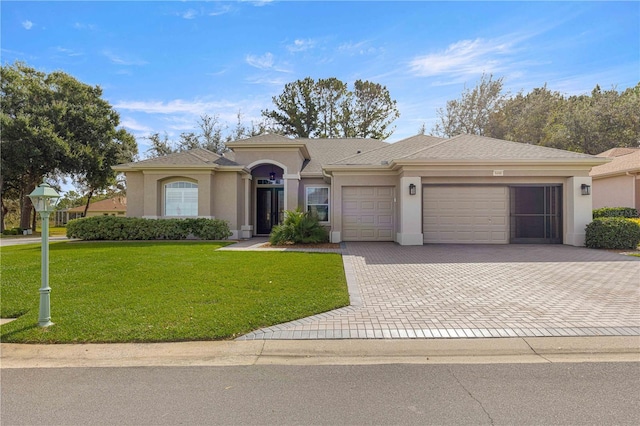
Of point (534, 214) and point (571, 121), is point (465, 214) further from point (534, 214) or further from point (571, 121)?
point (571, 121)

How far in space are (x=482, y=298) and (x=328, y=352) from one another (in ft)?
11.8

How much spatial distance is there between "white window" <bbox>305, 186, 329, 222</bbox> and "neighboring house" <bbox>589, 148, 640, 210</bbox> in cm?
1481

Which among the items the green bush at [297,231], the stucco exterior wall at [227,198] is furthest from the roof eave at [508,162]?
the stucco exterior wall at [227,198]

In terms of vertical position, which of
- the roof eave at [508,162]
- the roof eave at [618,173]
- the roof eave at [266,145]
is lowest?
the roof eave at [508,162]

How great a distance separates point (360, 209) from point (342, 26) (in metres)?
7.06

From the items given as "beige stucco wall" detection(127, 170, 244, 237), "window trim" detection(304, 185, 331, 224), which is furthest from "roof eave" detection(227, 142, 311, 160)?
"window trim" detection(304, 185, 331, 224)

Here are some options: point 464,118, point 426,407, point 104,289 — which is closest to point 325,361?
point 426,407

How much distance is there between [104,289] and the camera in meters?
7.02

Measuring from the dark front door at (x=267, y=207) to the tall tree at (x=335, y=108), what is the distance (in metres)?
17.0

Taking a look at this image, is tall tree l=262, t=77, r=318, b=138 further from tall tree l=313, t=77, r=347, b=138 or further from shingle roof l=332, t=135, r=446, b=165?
shingle roof l=332, t=135, r=446, b=165

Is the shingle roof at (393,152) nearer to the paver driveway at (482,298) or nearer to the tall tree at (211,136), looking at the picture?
the paver driveway at (482,298)

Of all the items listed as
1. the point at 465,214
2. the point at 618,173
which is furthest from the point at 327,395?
→ the point at 618,173

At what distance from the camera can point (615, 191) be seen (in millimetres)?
19062

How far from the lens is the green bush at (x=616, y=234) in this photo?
11961 millimetres
